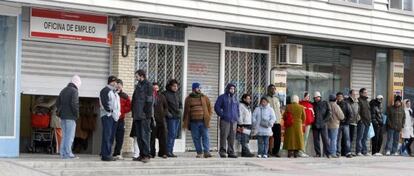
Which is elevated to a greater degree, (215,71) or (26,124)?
(215,71)

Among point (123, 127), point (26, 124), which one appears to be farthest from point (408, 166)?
point (26, 124)

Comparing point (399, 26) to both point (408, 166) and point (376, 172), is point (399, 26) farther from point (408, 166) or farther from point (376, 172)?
point (376, 172)

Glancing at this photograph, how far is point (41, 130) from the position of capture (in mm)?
18172

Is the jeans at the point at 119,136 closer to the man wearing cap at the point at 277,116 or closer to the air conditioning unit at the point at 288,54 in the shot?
the man wearing cap at the point at 277,116

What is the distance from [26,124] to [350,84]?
9392mm

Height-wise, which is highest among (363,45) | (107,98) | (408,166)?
(363,45)

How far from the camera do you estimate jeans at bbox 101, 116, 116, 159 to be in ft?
51.4

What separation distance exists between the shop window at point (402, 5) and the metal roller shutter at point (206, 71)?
5892 millimetres

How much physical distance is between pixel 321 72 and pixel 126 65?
22.2 ft

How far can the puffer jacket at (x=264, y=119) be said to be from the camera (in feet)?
61.2

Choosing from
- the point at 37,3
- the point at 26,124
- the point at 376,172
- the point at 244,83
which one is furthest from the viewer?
the point at 244,83

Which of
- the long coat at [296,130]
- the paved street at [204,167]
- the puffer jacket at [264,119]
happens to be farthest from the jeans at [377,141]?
the puffer jacket at [264,119]

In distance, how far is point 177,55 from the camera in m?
18.8

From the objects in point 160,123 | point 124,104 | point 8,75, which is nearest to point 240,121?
point 160,123
